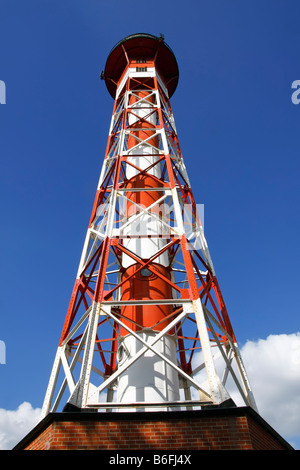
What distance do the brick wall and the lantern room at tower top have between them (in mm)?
17516

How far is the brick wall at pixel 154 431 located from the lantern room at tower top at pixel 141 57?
1752 cm

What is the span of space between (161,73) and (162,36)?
6.06 feet

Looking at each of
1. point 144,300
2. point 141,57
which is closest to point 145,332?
point 144,300

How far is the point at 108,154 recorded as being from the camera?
1580 centimetres

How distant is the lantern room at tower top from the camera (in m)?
19.1

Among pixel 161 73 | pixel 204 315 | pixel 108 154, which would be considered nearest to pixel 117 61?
pixel 161 73

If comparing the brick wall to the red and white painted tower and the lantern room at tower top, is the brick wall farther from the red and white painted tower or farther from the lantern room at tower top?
the lantern room at tower top

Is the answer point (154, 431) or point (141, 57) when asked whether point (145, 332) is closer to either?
point (154, 431)

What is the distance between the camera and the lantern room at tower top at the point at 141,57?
19.1 m

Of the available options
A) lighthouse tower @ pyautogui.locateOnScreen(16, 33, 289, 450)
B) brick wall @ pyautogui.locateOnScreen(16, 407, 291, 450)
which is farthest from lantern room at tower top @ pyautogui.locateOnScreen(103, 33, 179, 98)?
brick wall @ pyautogui.locateOnScreen(16, 407, 291, 450)

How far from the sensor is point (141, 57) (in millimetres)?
19484

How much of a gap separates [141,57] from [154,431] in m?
18.6
